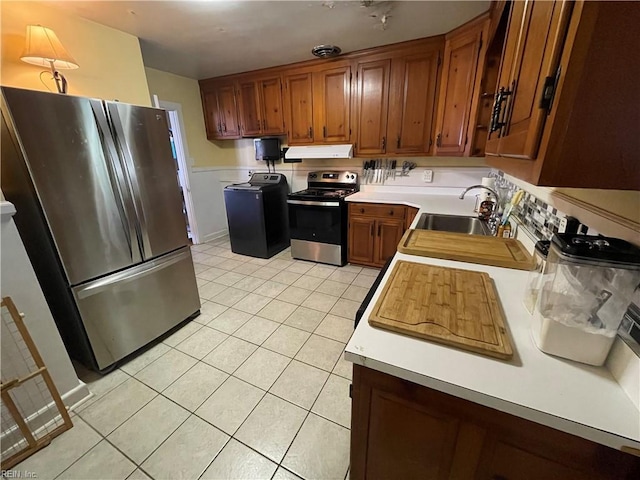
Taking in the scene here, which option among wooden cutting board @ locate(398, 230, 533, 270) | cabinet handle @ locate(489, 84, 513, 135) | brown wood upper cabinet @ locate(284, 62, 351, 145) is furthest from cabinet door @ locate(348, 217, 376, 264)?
cabinet handle @ locate(489, 84, 513, 135)

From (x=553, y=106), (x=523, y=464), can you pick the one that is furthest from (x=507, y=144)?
(x=523, y=464)

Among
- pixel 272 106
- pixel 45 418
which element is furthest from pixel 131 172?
pixel 272 106

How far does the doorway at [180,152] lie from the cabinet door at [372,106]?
7.81 ft

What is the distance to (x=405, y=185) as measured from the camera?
A: 10.4 feet

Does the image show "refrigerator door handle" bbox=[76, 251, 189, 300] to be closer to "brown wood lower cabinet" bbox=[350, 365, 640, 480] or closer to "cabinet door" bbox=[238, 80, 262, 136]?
"brown wood lower cabinet" bbox=[350, 365, 640, 480]

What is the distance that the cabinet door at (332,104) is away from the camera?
2.85m

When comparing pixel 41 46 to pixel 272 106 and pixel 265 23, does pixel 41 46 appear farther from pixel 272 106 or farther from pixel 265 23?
pixel 272 106

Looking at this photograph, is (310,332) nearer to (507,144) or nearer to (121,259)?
(121,259)

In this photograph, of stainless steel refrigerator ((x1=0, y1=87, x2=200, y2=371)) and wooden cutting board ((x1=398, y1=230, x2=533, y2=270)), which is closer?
wooden cutting board ((x1=398, y1=230, x2=533, y2=270))

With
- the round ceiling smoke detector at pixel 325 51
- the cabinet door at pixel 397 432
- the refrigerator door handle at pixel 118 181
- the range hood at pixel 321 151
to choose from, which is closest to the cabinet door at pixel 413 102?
the range hood at pixel 321 151

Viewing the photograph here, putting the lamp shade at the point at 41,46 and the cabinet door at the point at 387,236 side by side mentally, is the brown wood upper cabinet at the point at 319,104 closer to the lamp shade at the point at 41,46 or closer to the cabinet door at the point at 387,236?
the cabinet door at the point at 387,236

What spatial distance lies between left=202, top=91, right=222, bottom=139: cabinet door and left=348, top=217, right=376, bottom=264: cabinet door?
2.47 meters

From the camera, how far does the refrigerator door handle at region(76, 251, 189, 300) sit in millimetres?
1528

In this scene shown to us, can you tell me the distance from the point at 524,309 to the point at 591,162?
0.59m
